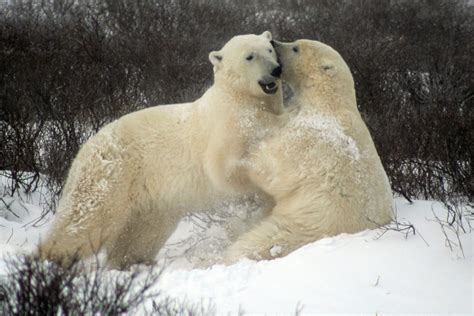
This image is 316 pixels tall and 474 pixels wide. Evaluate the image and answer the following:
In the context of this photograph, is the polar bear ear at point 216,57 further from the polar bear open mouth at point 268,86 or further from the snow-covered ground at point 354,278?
the snow-covered ground at point 354,278

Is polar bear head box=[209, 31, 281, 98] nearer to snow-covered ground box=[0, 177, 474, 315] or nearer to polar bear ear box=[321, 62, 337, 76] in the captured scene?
polar bear ear box=[321, 62, 337, 76]

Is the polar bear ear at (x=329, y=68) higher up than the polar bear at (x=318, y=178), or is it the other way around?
the polar bear ear at (x=329, y=68)

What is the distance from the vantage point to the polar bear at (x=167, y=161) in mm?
3781

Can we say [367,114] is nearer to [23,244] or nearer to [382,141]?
[382,141]


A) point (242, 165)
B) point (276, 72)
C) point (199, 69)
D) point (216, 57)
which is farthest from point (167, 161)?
point (199, 69)

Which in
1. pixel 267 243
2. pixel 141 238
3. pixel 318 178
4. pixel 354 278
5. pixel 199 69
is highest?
pixel 199 69

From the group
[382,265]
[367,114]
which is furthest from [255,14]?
[382,265]

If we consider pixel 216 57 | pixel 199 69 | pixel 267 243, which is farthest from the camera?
pixel 199 69

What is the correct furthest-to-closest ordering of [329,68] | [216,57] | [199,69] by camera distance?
[199,69] → [216,57] → [329,68]

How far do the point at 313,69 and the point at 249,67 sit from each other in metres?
0.44

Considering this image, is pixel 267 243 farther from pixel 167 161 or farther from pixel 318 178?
pixel 167 161

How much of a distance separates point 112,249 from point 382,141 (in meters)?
2.94

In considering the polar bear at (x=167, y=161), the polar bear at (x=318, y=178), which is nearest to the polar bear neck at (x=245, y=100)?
the polar bear at (x=167, y=161)

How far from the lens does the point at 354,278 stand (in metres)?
2.87
